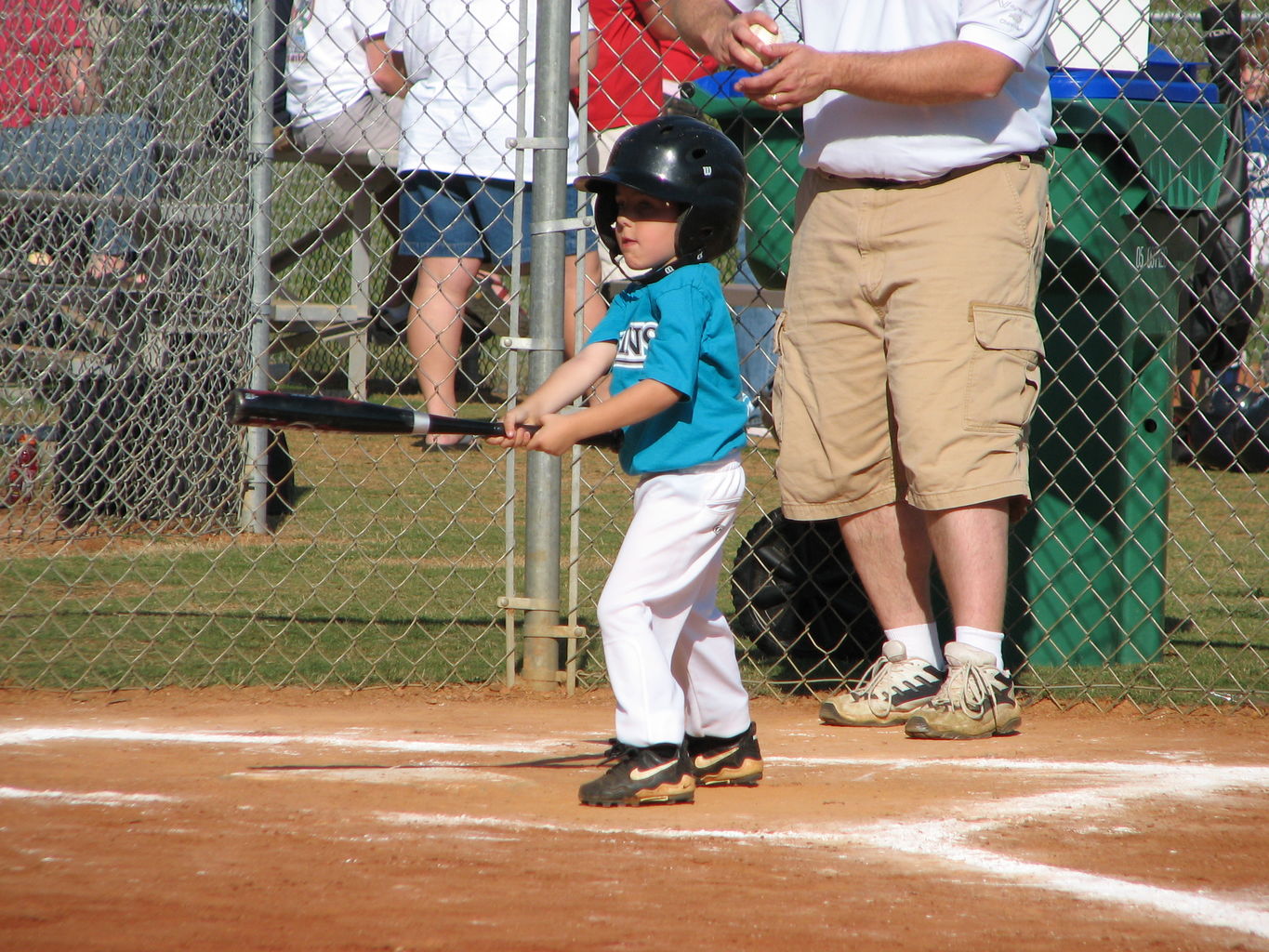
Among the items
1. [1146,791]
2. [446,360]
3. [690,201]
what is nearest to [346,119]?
[446,360]

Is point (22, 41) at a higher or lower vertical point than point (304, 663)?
higher

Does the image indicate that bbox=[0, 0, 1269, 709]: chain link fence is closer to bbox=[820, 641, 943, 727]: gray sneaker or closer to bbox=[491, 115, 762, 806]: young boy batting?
bbox=[820, 641, 943, 727]: gray sneaker

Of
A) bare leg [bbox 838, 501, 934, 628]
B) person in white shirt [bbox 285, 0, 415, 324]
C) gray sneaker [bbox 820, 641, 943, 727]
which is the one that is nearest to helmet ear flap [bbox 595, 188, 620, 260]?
bare leg [bbox 838, 501, 934, 628]

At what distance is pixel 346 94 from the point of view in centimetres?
689

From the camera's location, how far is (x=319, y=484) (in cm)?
716

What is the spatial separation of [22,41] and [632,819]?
4.90 m

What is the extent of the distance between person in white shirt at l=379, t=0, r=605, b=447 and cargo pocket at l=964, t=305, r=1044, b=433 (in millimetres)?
2365

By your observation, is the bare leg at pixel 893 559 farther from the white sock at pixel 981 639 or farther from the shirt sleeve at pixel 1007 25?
the shirt sleeve at pixel 1007 25

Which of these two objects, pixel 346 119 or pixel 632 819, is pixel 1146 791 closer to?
pixel 632 819

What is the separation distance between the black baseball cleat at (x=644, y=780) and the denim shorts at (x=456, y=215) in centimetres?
325

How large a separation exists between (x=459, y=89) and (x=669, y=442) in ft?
12.1

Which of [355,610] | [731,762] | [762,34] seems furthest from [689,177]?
[355,610]

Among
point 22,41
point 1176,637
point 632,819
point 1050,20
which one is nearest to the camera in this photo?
point 632,819

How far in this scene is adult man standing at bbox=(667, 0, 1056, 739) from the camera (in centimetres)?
342
